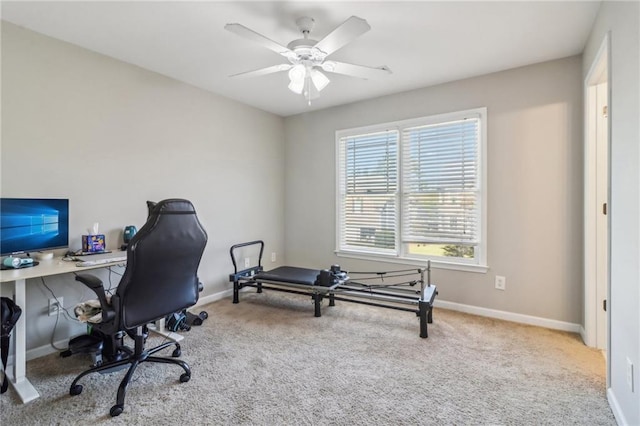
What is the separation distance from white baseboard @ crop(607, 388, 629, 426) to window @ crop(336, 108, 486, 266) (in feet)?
5.11

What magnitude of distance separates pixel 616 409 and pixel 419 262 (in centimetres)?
206

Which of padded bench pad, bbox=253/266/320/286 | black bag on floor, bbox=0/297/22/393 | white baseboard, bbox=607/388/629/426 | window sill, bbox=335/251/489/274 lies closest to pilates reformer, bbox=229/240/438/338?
padded bench pad, bbox=253/266/320/286

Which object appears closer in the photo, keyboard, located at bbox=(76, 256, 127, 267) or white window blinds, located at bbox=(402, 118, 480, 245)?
keyboard, located at bbox=(76, 256, 127, 267)

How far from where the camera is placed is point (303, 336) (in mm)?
2750

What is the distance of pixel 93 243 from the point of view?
2611 mm

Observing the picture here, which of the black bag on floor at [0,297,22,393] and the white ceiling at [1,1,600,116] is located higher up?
the white ceiling at [1,1,600,116]

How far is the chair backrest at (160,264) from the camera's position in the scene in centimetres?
178

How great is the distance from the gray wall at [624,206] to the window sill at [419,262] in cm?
146

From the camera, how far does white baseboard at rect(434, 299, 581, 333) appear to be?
285 centimetres

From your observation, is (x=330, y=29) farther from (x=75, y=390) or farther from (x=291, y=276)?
(x=75, y=390)

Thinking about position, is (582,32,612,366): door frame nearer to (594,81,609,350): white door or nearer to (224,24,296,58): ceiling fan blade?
(594,81,609,350): white door

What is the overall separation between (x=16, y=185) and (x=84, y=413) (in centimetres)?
172

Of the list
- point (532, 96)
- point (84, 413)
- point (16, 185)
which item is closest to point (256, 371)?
point (84, 413)

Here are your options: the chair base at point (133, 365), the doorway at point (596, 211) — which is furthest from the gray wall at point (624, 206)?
the chair base at point (133, 365)
